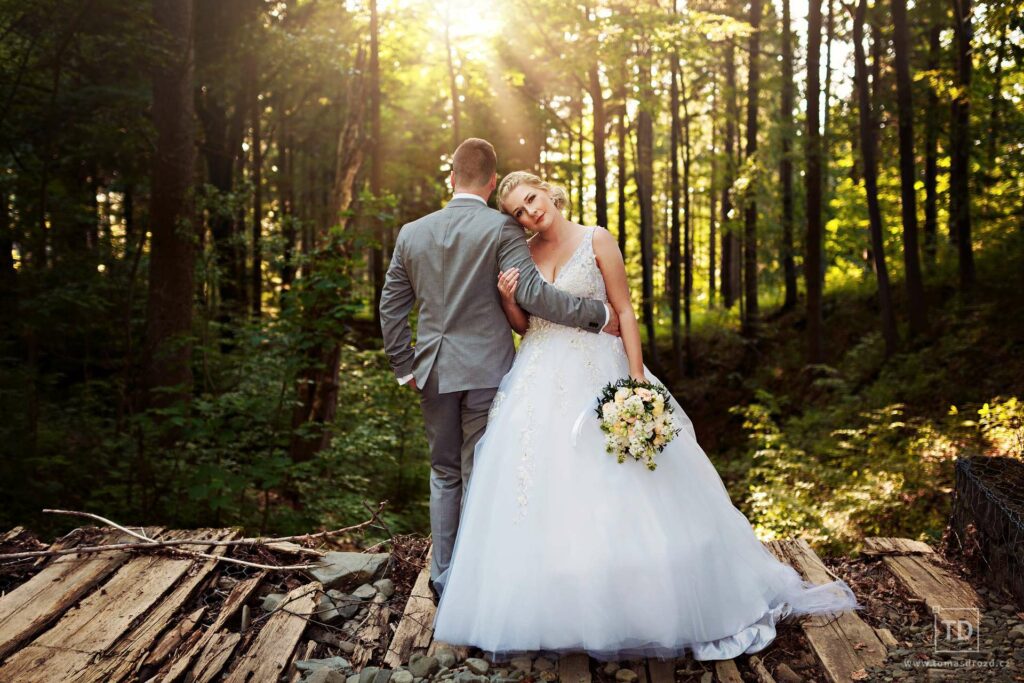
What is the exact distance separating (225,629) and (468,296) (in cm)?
218

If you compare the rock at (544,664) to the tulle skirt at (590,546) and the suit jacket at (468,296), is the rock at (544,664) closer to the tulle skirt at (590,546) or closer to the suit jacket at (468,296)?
the tulle skirt at (590,546)

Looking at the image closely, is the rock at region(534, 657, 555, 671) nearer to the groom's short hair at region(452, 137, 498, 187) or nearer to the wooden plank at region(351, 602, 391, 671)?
the wooden plank at region(351, 602, 391, 671)

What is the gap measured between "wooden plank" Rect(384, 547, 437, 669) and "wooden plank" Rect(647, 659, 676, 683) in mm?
1118

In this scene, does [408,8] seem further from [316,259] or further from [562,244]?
[562,244]

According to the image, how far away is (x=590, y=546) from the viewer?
3525mm

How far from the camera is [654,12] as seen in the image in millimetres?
12391

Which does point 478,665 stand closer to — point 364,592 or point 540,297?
point 364,592

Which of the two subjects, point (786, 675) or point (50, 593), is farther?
point (50, 593)

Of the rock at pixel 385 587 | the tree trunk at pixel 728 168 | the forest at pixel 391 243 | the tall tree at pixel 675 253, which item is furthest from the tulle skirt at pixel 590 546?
the tree trunk at pixel 728 168

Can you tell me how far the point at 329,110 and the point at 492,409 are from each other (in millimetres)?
21986

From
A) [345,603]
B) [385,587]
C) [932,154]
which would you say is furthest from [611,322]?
[932,154]

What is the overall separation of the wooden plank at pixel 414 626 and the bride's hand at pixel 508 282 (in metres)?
1.79

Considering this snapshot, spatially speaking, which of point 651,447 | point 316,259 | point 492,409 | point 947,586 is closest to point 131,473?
point 316,259

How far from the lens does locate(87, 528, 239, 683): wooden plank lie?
3484 mm
